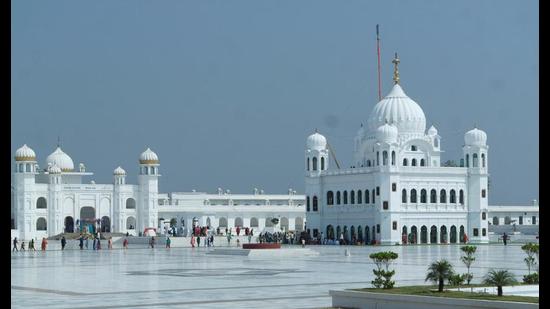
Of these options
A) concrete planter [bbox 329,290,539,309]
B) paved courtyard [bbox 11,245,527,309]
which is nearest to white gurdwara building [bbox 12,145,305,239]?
paved courtyard [bbox 11,245,527,309]

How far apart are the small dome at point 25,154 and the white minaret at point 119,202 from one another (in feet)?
22.2

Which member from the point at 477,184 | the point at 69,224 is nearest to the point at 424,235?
the point at 477,184

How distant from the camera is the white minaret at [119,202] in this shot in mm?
70625

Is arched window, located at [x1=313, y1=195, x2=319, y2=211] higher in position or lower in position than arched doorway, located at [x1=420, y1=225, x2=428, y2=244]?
higher

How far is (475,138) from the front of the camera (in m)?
58.8

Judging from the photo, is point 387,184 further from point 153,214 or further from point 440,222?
point 153,214

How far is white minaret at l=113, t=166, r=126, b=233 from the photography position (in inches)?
2781

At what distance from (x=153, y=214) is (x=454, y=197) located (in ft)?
82.0

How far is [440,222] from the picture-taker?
185 feet

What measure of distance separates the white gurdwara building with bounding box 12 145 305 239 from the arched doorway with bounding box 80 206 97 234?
3.0 inches

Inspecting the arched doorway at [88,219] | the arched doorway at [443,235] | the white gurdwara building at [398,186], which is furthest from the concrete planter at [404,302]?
the arched doorway at [88,219]

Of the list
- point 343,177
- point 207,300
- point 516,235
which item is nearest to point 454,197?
point 343,177

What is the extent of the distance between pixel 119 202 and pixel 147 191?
231 centimetres

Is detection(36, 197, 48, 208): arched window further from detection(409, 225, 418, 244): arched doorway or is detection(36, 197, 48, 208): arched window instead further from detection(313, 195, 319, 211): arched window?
detection(409, 225, 418, 244): arched doorway
